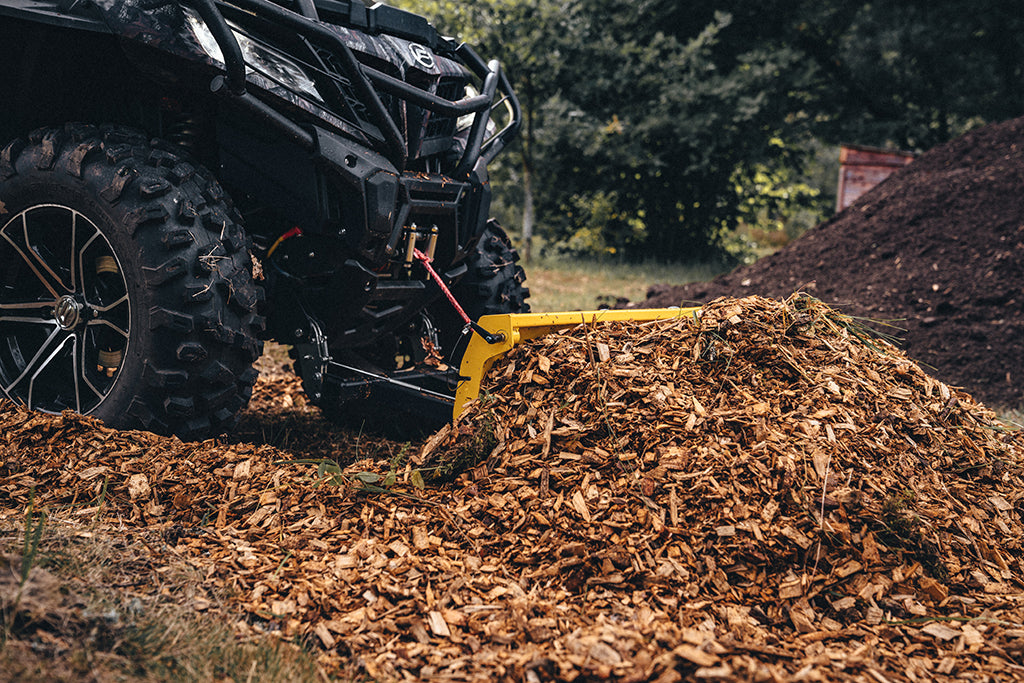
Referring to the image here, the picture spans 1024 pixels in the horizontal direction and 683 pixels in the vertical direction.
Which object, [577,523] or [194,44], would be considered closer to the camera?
[577,523]

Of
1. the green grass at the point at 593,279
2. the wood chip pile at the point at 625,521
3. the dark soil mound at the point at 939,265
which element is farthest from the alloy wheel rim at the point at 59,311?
the green grass at the point at 593,279

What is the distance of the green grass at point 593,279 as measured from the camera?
8359 mm

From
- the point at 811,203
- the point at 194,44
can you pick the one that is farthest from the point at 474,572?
the point at 811,203

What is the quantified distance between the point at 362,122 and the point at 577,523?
1635 mm

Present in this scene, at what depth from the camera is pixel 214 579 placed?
194 cm

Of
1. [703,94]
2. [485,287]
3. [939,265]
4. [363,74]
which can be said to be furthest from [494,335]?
[703,94]

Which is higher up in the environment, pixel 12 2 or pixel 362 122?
pixel 12 2

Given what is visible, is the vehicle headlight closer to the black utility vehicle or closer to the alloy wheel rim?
the black utility vehicle

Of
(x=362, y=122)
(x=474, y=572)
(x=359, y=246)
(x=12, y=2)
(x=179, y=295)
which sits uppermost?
(x=12, y=2)

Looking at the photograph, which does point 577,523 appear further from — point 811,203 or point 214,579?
point 811,203

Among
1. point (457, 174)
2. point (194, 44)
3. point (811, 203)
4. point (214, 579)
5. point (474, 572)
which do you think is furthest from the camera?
point (811, 203)

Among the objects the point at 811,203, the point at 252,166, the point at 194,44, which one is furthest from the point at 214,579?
the point at 811,203

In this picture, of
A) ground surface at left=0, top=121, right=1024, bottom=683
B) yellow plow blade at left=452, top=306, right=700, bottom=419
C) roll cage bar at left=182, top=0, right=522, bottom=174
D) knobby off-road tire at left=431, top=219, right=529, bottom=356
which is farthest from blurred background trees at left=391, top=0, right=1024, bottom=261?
yellow plow blade at left=452, top=306, right=700, bottom=419

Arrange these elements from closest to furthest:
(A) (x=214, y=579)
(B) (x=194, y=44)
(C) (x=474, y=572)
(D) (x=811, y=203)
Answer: (A) (x=214, y=579) → (C) (x=474, y=572) → (B) (x=194, y=44) → (D) (x=811, y=203)
